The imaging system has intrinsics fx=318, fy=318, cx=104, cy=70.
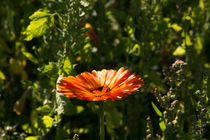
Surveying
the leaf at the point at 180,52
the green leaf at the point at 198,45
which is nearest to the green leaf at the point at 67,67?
the leaf at the point at 180,52

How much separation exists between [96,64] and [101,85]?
555 millimetres

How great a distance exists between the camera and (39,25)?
135 centimetres

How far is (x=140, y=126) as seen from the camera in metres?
1.92

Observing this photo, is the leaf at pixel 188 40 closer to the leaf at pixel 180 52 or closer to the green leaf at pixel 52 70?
the leaf at pixel 180 52

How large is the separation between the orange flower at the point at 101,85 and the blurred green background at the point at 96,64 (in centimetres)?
14

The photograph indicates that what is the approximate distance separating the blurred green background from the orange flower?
0.14 metres

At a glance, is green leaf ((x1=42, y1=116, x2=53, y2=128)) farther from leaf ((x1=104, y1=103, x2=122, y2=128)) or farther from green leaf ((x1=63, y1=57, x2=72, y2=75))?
leaf ((x1=104, y1=103, x2=122, y2=128))

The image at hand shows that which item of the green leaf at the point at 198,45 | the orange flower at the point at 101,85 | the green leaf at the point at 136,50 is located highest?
the green leaf at the point at 198,45

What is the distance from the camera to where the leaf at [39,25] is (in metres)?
1.33

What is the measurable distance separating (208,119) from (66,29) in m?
0.64

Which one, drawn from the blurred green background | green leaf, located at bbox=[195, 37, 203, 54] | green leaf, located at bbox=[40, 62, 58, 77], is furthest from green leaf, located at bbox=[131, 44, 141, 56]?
green leaf, located at bbox=[40, 62, 58, 77]

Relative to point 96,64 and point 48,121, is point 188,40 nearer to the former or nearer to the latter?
point 96,64

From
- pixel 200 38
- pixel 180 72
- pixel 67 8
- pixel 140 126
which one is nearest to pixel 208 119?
pixel 180 72

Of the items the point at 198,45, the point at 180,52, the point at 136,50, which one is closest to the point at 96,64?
the point at 136,50
